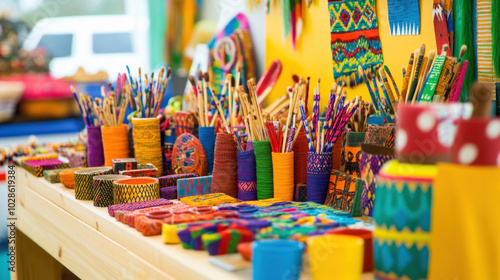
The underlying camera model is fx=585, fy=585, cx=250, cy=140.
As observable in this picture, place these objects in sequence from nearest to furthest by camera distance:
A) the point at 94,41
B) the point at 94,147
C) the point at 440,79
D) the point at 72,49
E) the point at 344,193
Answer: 1. the point at 440,79
2. the point at 344,193
3. the point at 94,147
4. the point at 72,49
5. the point at 94,41

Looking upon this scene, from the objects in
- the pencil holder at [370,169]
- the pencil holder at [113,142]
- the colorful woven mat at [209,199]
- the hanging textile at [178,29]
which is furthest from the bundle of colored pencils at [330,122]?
the hanging textile at [178,29]

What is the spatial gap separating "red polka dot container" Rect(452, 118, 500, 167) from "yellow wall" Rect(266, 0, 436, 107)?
2.33ft

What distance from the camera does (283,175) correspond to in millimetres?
1401

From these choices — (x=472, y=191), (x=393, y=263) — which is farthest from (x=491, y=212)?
(x=393, y=263)

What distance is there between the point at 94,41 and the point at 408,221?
21.8 feet

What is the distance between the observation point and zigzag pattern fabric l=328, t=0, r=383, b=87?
1646 millimetres

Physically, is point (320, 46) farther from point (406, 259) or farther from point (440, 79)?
point (406, 259)

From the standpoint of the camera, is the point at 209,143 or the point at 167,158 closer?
the point at 209,143

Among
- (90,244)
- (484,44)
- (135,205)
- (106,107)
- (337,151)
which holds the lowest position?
(90,244)

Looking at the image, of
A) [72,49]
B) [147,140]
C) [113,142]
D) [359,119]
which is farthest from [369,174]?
[72,49]

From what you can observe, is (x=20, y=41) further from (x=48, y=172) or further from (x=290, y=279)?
(x=290, y=279)

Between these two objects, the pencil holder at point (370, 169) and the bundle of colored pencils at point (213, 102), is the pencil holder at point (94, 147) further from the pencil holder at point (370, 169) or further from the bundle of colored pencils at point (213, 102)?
the pencil holder at point (370, 169)

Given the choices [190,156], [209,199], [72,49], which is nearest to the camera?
[209,199]

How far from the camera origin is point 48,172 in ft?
6.07
